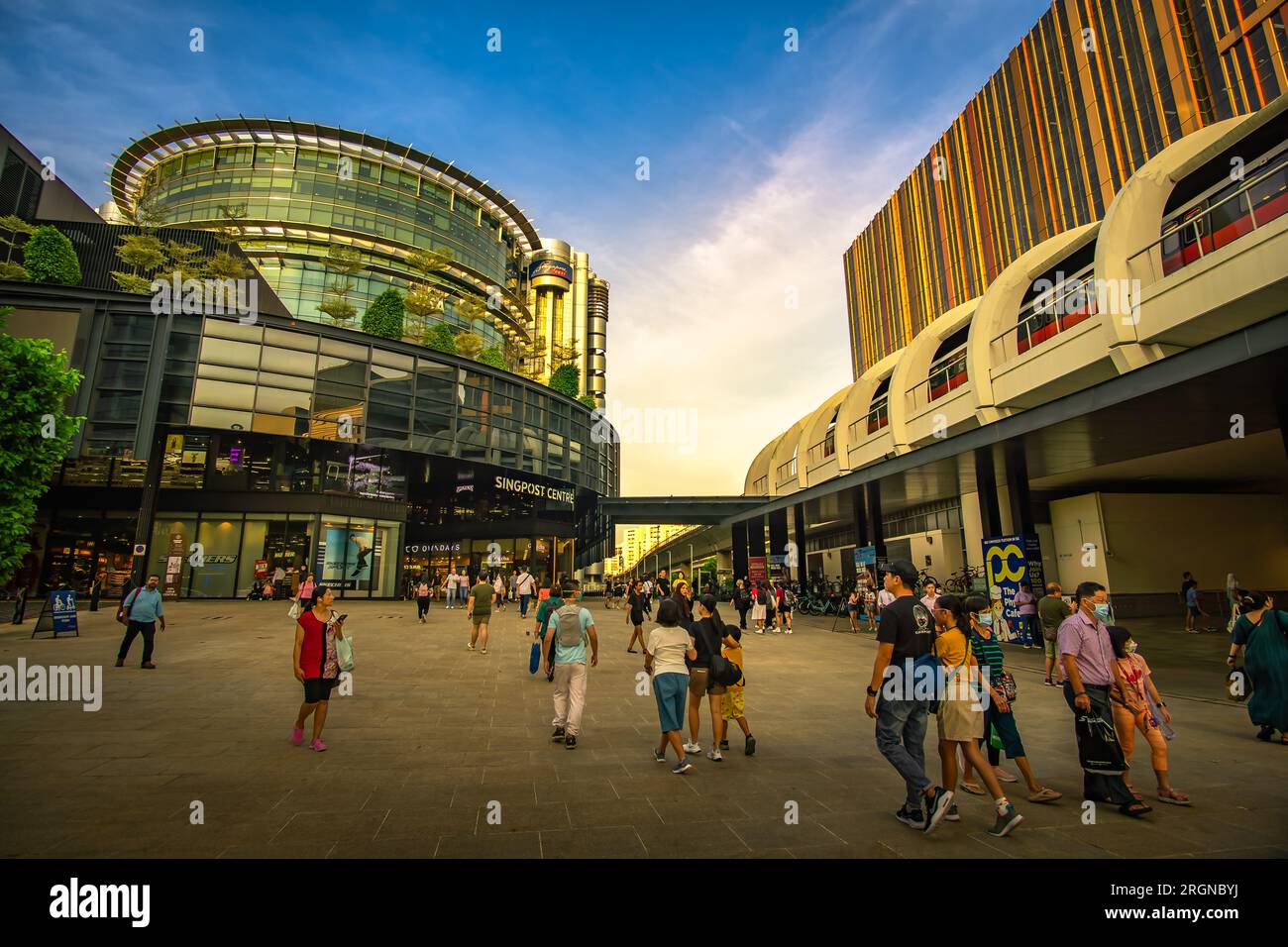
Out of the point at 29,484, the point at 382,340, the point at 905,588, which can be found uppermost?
the point at 382,340

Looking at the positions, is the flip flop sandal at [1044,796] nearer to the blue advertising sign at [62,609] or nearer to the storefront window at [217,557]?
the blue advertising sign at [62,609]

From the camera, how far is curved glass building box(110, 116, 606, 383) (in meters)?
44.6

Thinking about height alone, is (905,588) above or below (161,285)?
below

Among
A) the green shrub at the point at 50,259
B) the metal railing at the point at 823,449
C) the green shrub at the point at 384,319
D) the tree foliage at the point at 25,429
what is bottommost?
the tree foliage at the point at 25,429

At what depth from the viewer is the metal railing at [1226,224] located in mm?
12031

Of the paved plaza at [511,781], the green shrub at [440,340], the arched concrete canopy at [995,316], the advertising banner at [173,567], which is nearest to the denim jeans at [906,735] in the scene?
the paved plaza at [511,781]

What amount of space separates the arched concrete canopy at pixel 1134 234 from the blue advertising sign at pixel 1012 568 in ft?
18.1

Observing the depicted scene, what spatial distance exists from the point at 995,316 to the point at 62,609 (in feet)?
99.7

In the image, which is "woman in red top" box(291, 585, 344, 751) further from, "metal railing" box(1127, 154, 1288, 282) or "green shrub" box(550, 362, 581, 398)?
"green shrub" box(550, 362, 581, 398)

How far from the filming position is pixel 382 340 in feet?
97.7

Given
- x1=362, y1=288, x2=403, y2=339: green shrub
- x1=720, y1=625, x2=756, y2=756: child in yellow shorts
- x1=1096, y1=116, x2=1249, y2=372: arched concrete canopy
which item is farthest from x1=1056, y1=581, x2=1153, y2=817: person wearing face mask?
x1=362, y1=288, x2=403, y2=339: green shrub

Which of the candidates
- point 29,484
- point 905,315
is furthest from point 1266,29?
point 29,484
